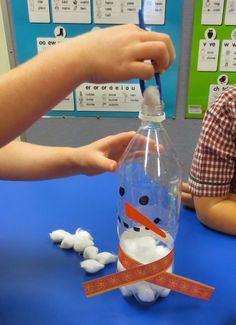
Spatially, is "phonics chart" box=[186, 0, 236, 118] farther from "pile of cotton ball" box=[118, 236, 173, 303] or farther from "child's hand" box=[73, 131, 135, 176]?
"pile of cotton ball" box=[118, 236, 173, 303]

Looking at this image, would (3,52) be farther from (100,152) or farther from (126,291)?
(126,291)

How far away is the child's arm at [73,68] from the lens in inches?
15.9

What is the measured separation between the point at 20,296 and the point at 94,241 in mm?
162

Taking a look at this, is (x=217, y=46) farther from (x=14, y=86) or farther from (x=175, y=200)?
(x=14, y=86)

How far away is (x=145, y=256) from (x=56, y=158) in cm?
27

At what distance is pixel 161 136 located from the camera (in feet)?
2.06

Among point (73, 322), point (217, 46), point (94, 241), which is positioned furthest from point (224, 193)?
point (217, 46)

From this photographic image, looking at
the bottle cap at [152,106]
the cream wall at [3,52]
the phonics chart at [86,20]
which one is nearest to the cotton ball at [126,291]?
the bottle cap at [152,106]

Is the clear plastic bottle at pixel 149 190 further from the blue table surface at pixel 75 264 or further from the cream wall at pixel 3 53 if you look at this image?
the cream wall at pixel 3 53

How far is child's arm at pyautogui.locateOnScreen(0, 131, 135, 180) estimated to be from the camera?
0.60 meters

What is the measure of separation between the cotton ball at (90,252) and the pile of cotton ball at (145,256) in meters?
0.07

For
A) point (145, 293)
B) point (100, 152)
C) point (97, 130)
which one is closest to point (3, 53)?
point (97, 130)

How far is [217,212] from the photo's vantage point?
2.23ft

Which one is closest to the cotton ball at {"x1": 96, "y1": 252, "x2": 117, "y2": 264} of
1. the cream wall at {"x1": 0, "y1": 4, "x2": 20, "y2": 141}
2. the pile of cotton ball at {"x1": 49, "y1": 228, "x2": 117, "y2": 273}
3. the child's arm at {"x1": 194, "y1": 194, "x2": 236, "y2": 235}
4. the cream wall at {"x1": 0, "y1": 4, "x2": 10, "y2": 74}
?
the pile of cotton ball at {"x1": 49, "y1": 228, "x2": 117, "y2": 273}
